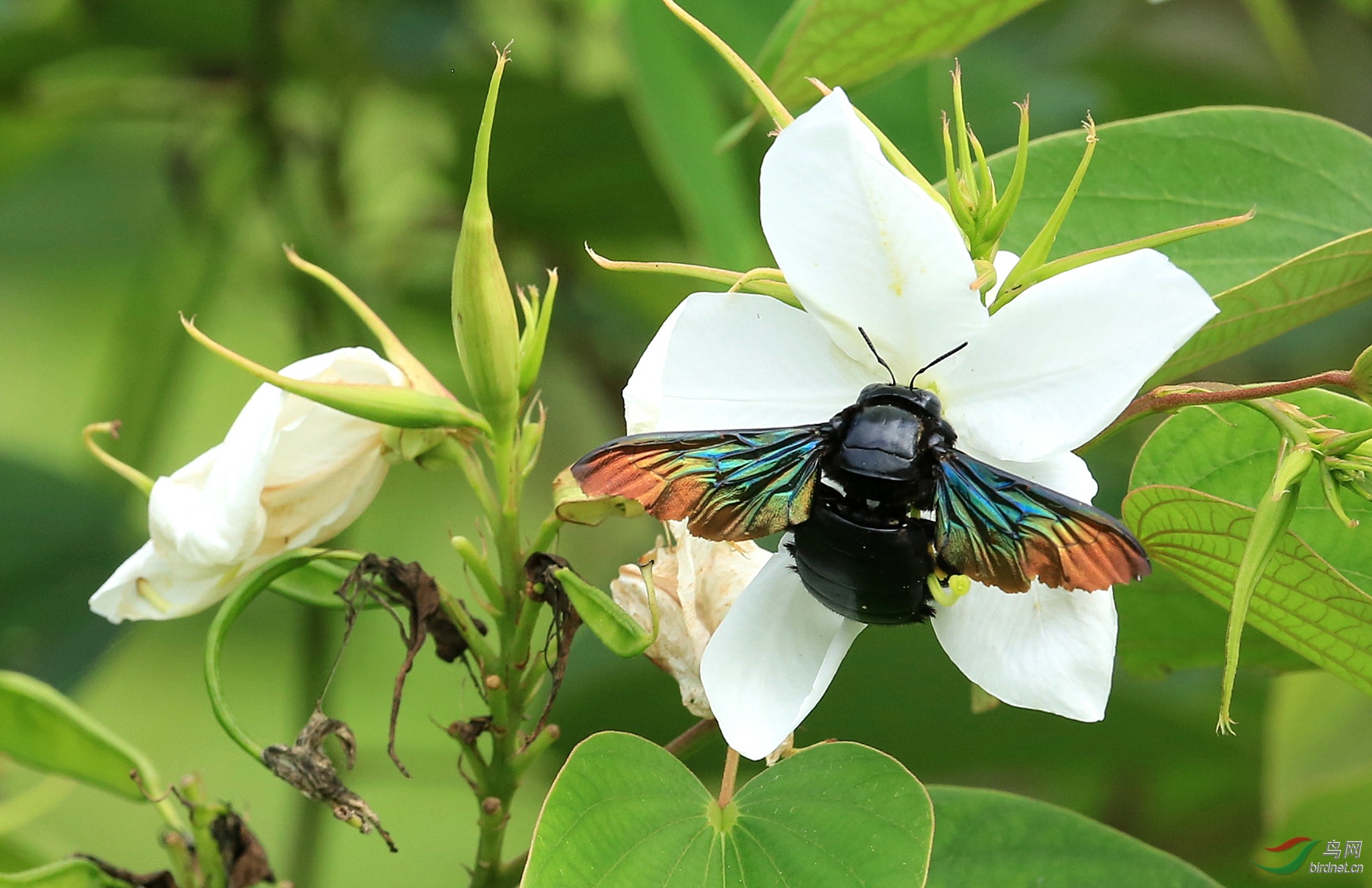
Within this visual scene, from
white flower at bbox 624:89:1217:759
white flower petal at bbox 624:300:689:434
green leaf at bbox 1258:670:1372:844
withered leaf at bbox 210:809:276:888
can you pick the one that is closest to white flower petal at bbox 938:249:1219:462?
white flower at bbox 624:89:1217:759

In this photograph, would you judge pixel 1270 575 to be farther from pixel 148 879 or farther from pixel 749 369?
pixel 148 879

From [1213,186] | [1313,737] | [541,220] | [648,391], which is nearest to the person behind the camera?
[648,391]

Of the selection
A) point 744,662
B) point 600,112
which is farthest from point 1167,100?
point 744,662

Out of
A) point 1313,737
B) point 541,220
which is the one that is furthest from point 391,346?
point 541,220

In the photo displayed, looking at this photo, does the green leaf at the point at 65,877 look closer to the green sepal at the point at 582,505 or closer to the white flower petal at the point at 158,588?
the white flower petal at the point at 158,588

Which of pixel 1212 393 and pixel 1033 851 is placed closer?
pixel 1212 393

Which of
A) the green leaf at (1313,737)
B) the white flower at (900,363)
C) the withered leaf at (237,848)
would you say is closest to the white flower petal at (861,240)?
the white flower at (900,363)

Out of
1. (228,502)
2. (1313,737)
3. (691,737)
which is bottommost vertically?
(1313,737)
